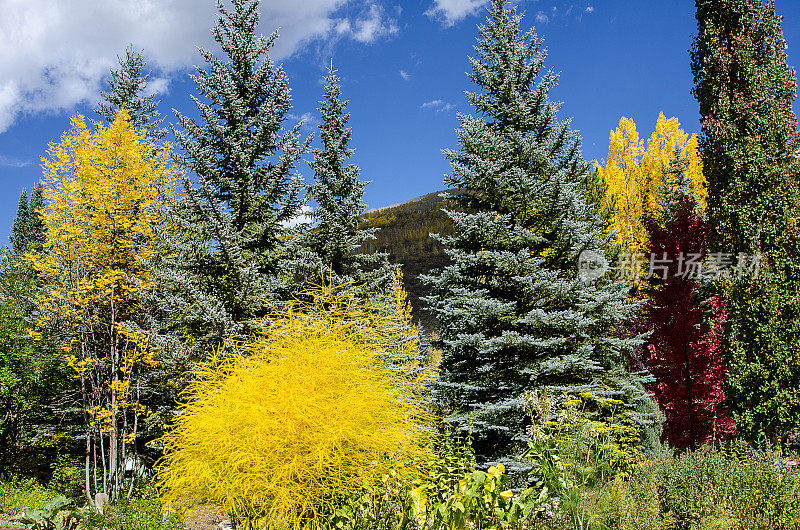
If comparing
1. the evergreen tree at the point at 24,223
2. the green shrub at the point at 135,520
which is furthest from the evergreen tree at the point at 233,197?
the evergreen tree at the point at 24,223

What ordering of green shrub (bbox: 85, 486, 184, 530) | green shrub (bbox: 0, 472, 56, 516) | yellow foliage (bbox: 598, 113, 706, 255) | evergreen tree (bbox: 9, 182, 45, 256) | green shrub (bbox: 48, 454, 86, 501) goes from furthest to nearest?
evergreen tree (bbox: 9, 182, 45, 256)
yellow foliage (bbox: 598, 113, 706, 255)
green shrub (bbox: 48, 454, 86, 501)
green shrub (bbox: 0, 472, 56, 516)
green shrub (bbox: 85, 486, 184, 530)

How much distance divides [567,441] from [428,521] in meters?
1.54

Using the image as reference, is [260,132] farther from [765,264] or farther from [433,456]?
[765,264]

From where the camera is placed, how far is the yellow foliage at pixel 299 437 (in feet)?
14.4

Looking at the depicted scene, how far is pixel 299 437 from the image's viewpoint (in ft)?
14.7

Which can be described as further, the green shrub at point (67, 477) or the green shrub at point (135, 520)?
the green shrub at point (67, 477)

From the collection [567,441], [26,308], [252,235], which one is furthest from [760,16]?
[26,308]

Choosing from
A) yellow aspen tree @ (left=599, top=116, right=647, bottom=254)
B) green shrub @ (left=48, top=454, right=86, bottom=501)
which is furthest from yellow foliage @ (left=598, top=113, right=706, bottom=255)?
green shrub @ (left=48, top=454, right=86, bottom=501)

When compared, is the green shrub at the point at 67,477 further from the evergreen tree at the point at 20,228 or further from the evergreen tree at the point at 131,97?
the evergreen tree at the point at 20,228

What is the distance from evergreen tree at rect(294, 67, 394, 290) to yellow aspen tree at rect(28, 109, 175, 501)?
3.51 m

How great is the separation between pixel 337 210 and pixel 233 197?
225 cm

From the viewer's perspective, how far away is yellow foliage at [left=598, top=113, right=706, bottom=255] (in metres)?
17.6

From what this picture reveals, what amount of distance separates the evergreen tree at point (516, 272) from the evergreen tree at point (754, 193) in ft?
6.65

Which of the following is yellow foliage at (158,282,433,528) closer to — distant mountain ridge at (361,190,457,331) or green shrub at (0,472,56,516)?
green shrub at (0,472,56,516)
